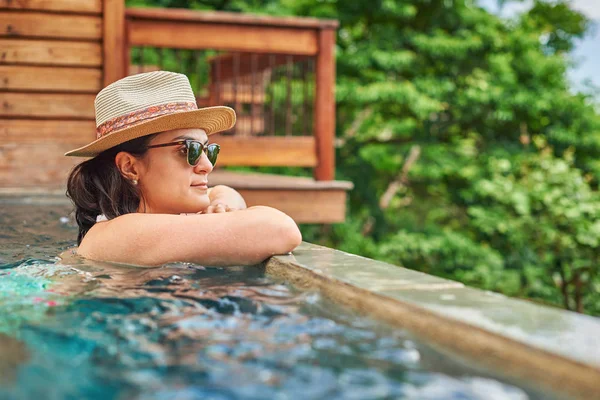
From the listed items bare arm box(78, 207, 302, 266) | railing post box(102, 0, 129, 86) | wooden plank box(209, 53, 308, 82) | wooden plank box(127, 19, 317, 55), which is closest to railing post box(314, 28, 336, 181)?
Answer: wooden plank box(127, 19, 317, 55)

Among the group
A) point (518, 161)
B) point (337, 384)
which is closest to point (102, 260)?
point (337, 384)

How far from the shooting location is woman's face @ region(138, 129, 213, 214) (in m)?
2.49

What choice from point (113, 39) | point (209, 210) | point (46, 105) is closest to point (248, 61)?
point (113, 39)

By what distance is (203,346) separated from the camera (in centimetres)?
145

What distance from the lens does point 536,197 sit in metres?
9.05

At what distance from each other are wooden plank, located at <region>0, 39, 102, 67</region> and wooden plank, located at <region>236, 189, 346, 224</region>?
1.58 m

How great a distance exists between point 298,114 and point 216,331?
10.0 metres

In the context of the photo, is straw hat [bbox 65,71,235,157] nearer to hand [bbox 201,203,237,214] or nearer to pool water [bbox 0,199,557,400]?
hand [bbox 201,203,237,214]

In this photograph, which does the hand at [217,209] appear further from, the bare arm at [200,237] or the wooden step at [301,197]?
the wooden step at [301,197]

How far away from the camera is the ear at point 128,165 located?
2531mm

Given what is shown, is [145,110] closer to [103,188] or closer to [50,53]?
[103,188]

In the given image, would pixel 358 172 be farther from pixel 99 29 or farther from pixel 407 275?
pixel 407 275

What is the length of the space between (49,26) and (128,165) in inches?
139

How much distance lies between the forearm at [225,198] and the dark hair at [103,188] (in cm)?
35
